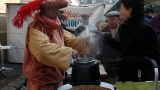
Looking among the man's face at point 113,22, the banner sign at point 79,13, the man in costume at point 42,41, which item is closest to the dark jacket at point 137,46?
the man in costume at point 42,41

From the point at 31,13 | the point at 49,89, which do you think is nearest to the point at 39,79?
the point at 49,89

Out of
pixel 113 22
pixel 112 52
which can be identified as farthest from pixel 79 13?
pixel 112 52

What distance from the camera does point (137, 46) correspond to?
292 centimetres

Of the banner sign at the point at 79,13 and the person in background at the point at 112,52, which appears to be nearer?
the person in background at the point at 112,52

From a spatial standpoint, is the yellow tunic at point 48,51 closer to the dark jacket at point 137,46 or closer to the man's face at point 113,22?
the dark jacket at point 137,46

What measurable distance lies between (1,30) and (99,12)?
3.87m

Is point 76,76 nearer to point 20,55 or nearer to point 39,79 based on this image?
point 39,79

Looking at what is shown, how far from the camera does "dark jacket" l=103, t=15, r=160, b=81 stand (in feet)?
9.38

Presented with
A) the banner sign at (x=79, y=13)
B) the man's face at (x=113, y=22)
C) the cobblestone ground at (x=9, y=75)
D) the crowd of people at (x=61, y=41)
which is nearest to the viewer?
the crowd of people at (x=61, y=41)

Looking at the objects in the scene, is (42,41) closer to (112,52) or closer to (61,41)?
(61,41)

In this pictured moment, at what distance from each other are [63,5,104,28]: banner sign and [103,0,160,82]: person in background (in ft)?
18.3

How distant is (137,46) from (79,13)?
5.97 meters

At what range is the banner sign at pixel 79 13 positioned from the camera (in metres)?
8.61

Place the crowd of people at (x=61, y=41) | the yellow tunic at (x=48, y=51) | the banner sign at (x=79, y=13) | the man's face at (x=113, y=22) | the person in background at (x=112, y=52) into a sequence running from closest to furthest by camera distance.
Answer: the yellow tunic at (x=48, y=51) → the crowd of people at (x=61, y=41) → the person in background at (x=112, y=52) → the man's face at (x=113, y=22) → the banner sign at (x=79, y=13)
